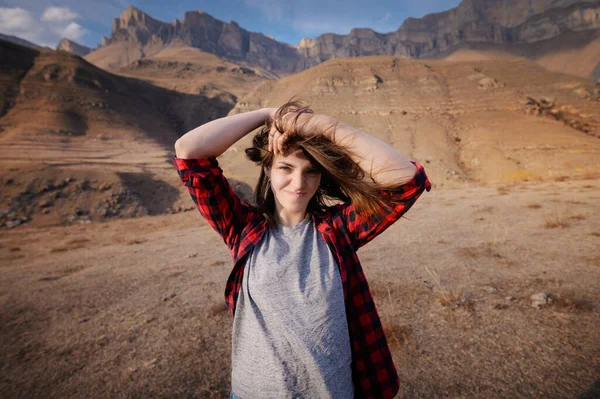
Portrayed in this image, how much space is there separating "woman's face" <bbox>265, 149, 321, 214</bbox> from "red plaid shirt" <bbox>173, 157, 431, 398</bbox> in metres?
0.16

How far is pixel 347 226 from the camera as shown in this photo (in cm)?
144

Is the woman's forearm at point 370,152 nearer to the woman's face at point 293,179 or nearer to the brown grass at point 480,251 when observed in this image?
the woman's face at point 293,179

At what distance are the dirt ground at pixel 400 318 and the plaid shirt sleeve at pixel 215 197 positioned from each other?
1798 millimetres

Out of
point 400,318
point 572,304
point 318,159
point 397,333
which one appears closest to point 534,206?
point 572,304

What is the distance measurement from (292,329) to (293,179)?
2.17 ft

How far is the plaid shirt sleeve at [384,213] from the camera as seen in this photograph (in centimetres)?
132

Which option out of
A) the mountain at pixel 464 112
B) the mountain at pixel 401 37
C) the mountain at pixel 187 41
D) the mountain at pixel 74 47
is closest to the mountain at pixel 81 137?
the mountain at pixel 464 112

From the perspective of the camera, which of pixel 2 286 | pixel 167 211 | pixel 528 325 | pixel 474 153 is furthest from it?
pixel 474 153

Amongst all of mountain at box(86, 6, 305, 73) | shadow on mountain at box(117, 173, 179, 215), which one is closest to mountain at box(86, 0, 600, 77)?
Result: mountain at box(86, 6, 305, 73)

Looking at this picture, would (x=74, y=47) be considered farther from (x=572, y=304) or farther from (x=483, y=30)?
(x=572, y=304)

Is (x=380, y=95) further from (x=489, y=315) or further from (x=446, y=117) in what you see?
(x=489, y=315)

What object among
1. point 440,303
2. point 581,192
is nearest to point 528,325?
point 440,303

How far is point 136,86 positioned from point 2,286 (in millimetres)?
62380

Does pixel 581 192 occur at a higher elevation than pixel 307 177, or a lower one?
lower
